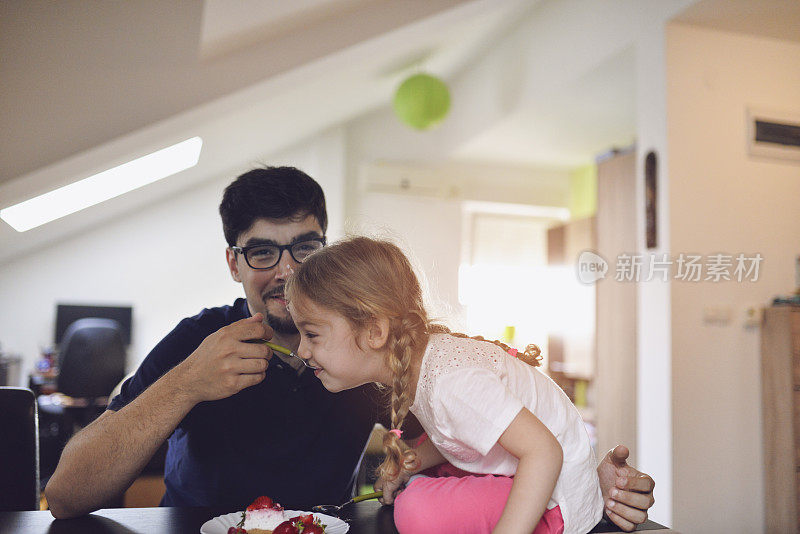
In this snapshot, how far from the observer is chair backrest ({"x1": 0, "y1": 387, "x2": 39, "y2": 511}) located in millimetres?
1253

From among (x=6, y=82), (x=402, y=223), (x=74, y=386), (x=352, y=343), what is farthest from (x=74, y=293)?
(x=352, y=343)

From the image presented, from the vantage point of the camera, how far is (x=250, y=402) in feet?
4.82

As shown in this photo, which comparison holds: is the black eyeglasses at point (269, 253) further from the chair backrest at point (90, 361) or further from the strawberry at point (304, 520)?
the chair backrest at point (90, 361)

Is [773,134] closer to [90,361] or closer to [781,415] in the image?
[781,415]

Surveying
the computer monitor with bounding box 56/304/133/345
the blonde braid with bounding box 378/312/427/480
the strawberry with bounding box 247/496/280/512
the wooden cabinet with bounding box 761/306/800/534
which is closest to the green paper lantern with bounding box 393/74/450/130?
the wooden cabinet with bounding box 761/306/800/534

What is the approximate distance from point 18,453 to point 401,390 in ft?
2.55

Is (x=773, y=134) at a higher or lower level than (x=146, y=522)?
higher

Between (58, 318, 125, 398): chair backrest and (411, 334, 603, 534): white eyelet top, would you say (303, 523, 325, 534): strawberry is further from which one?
(58, 318, 125, 398): chair backrest

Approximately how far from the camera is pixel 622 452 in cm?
111

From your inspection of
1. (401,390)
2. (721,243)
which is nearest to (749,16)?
(721,243)

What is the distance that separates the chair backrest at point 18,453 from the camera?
1.25m

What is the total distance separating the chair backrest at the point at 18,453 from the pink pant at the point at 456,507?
78 centimetres

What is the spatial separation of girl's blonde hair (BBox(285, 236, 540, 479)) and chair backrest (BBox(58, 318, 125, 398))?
139 inches

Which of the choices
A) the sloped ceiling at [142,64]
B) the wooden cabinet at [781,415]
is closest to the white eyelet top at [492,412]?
the sloped ceiling at [142,64]
